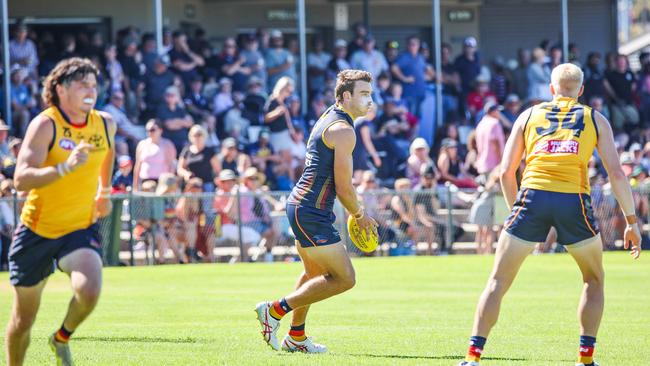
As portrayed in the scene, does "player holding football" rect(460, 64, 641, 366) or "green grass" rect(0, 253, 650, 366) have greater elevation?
"player holding football" rect(460, 64, 641, 366)

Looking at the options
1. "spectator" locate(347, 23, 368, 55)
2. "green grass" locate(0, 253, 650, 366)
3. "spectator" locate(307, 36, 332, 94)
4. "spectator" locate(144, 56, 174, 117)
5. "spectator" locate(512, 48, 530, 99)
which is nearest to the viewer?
"green grass" locate(0, 253, 650, 366)

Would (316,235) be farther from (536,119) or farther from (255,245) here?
(255,245)

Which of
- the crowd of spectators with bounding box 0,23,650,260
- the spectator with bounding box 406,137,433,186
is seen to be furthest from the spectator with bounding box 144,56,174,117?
the spectator with bounding box 406,137,433,186

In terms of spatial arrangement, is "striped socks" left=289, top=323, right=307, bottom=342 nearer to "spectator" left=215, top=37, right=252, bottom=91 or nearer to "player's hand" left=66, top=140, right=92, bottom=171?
"player's hand" left=66, top=140, right=92, bottom=171

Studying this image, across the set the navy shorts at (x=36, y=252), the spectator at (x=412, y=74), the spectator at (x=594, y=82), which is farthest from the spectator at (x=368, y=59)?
the navy shorts at (x=36, y=252)

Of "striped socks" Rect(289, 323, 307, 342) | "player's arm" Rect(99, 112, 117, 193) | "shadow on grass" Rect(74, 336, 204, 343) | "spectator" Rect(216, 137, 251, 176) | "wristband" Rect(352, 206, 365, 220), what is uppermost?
"player's arm" Rect(99, 112, 117, 193)

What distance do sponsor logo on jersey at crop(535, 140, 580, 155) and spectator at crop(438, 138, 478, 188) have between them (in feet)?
45.6

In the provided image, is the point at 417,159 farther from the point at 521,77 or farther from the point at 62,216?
the point at 62,216

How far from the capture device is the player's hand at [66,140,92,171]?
22.9 ft

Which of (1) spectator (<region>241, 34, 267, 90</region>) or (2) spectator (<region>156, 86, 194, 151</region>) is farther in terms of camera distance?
(1) spectator (<region>241, 34, 267, 90</region>)

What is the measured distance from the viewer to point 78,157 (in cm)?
699

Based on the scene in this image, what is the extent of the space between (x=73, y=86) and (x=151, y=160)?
41.5 feet

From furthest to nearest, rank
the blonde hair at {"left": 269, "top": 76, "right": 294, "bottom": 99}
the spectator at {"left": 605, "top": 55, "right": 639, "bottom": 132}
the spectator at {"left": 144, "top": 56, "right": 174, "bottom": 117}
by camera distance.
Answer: the spectator at {"left": 605, "top": 55, "right": 639, "bottom": 132} < the spectator at {"left": 144, "top": 56, "right": 174, "bottom": 117} < the blonde hair at {"left": 269, "top": 76, "right": 294, "bottom": 99}

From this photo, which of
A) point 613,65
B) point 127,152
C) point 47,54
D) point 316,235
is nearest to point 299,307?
point 316,235
